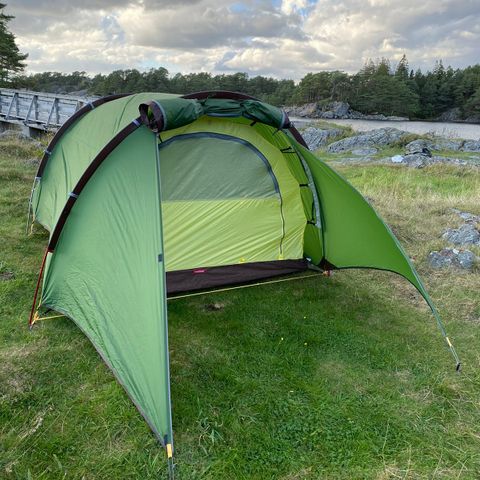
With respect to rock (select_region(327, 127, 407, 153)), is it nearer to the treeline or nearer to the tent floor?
the tent floor

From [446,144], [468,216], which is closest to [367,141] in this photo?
[446,144]

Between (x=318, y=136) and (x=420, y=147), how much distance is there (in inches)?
334

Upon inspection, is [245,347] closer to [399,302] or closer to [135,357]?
[135,357]

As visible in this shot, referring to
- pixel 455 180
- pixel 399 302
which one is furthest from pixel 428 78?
pixel 399 302

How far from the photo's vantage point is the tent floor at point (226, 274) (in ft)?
13.9

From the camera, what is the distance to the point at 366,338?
12.3ft

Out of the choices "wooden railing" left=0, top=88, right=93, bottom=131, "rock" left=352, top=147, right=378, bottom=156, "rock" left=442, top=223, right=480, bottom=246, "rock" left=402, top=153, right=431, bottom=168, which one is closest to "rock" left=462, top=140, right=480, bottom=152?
"rock" left=352, top=147, right=378, bottom=156

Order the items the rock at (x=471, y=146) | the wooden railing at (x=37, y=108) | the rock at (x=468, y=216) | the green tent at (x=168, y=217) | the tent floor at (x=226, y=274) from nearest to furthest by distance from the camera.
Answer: the green tent at (x=168, y=217) → the tent floor at (x=226, y=274) → the rock at (x=468, y=216) → the wooden railing at (x=37, y=108) → the rock at (x=471, y=146)

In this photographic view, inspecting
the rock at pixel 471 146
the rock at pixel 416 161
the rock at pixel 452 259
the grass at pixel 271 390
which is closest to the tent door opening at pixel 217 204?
the grass at pixel 271 390

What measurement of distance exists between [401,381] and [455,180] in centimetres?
1046

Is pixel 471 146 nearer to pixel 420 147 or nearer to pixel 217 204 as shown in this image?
pixel 420 147

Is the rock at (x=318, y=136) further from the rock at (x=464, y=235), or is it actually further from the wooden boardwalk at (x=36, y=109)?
the rock at (x=464, y=235)

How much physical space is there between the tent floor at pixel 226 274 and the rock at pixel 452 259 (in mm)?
1737

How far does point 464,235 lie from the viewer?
5984 mm
